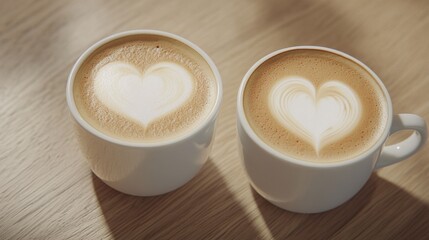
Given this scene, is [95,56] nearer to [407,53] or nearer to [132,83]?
[132,83]

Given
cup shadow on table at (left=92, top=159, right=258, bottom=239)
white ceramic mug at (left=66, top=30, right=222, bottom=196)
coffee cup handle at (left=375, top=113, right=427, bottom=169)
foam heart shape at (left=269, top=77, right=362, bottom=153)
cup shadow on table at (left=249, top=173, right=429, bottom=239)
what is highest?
white ceramic mug at (left=66, top=30, right=222, bottom=196)

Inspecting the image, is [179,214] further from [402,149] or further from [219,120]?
[402,149]

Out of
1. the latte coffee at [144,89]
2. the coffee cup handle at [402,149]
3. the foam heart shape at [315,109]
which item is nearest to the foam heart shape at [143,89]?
the latte coffee at [144,89]

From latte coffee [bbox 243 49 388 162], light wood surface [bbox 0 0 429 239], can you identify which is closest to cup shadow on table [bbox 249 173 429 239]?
light wood surface [bbox 0 0 429 239]

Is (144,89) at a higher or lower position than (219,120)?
higher

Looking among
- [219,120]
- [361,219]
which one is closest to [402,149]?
[361,219]

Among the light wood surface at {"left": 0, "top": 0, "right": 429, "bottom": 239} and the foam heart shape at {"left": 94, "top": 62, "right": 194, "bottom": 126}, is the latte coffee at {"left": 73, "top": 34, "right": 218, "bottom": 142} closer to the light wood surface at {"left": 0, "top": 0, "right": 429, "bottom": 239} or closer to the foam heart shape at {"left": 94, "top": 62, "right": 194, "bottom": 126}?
the foam heart shape at {"left": 94, "top": 62, "right": 194, "bottom": 126}

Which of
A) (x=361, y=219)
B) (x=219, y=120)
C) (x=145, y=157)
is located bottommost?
(x=361, y=219)
